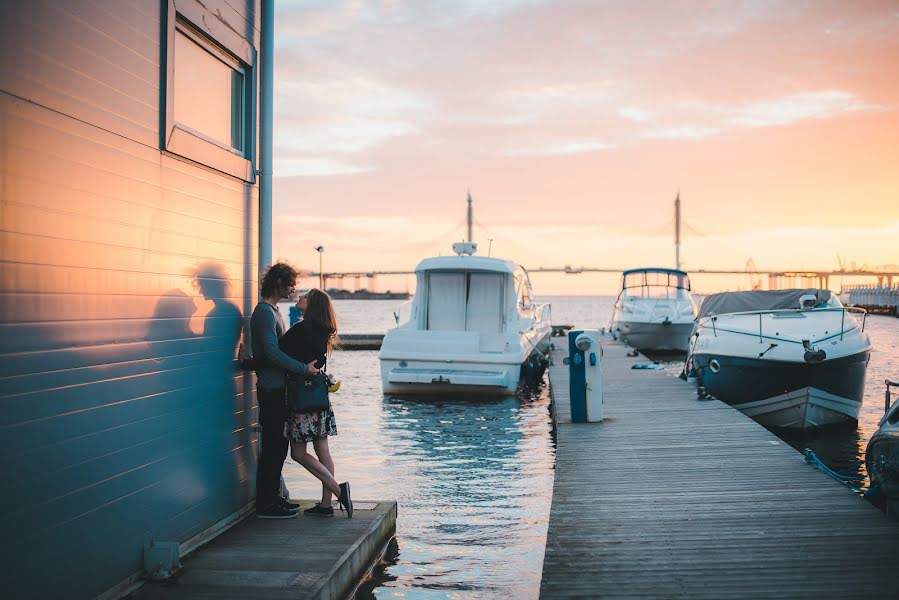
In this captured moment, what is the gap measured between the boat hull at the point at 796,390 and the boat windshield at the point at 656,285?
19573mm

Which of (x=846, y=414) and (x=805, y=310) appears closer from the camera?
(x=846, y=414)

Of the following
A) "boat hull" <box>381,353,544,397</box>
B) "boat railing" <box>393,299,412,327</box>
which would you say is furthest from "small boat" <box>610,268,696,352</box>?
"boat hull" <box>381,353,544,397</box>

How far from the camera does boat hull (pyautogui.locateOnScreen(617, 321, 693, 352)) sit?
30797mm

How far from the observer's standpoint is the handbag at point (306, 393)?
5.69 m

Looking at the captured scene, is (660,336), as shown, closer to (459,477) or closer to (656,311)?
(656,311)

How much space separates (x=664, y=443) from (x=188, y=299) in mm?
6538

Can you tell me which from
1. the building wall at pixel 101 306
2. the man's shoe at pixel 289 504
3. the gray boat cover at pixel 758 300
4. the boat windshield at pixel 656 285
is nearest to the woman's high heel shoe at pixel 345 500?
the man's shoe at pixel 289 504

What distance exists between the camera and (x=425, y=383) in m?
16.4

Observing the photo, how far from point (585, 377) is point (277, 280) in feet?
21.6

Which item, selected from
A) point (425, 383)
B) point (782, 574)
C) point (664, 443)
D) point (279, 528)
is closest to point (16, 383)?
point (279, 528)

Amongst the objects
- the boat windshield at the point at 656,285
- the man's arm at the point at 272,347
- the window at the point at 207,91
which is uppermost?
the window at the point at 207,91

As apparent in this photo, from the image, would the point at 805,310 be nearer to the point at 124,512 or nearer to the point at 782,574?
the point at 782,574

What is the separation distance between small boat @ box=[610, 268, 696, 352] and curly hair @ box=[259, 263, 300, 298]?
87.1ft

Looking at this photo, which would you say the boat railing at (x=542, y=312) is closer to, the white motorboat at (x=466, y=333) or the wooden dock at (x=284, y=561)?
the white motorboat at (x=466, y=333)
